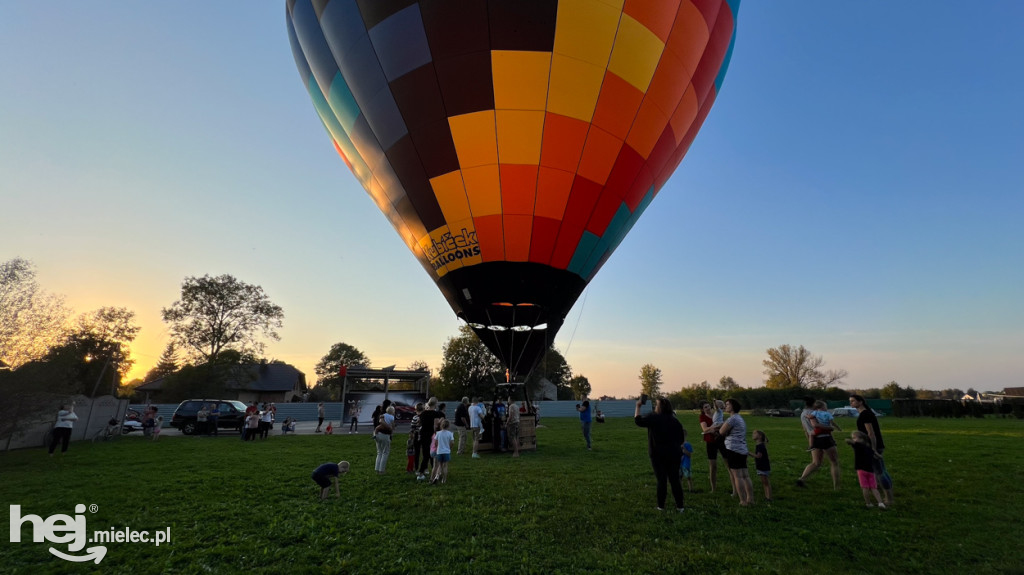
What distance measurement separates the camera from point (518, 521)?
5016mm

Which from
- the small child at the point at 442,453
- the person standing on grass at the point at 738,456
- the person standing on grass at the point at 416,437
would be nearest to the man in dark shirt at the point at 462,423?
the person standing on grass at the point at 416,437

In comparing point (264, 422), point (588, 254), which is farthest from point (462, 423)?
point (264, 422)

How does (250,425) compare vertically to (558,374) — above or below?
below

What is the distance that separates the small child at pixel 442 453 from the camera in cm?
717

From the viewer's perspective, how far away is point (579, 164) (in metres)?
9.33

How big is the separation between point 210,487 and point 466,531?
4702mm

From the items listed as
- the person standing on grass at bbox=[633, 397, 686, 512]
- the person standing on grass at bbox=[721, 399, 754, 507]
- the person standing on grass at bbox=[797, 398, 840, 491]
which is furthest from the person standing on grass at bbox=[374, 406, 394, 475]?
the person standing on grass at bbox=[797, 398, 840, 491]

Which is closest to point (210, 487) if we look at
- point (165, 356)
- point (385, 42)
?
point (385, 42)

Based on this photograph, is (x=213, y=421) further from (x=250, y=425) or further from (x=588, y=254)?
(x=588, y=254)

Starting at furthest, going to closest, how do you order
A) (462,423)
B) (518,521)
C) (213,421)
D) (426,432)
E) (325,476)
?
(213,421), (462,423), (426,432), (325,476), (518,521)

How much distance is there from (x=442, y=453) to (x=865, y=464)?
5828 millimetres

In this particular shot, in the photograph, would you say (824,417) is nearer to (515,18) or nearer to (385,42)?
(515,18)

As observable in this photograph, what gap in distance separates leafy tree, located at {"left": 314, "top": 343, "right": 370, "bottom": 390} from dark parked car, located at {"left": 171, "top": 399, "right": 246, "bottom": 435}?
54867 millimetres

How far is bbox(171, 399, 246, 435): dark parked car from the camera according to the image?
57.3 ft
